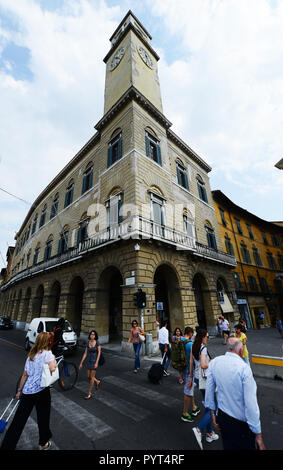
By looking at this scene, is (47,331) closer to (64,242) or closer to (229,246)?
(64,242)

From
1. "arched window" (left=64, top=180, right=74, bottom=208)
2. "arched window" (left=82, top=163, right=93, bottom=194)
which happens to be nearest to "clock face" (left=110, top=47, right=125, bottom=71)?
"arched window" (left=82, top=163, right=93, bottom=194)

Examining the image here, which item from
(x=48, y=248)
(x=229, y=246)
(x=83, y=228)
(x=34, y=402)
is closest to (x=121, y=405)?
(x=34, y=402)

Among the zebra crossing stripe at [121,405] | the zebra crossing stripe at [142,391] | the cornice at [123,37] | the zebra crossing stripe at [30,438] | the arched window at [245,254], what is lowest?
the zebra crossing stripe at [142,391]

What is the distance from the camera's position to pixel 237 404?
7.09 feet

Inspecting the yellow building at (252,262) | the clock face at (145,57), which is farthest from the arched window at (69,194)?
the yellow building at (252,262)

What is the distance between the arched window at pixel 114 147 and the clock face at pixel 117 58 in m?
8.56

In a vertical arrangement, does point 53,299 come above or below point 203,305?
above

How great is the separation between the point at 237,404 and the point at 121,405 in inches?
137

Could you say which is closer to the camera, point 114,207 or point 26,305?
point 114,207

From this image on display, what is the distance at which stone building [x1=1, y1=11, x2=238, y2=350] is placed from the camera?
11.4m

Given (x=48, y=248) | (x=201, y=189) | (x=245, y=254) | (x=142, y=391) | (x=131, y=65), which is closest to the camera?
(x=142, y=391)

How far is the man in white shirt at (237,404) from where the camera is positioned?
2014 mm

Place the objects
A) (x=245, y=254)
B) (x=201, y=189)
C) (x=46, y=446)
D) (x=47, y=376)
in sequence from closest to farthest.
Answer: (x=46, y=446), (x=47, y=376), (x=201, y=189), (x=245, y=254)

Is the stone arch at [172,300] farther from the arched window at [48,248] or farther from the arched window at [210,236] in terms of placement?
the arched window at [48,248]
